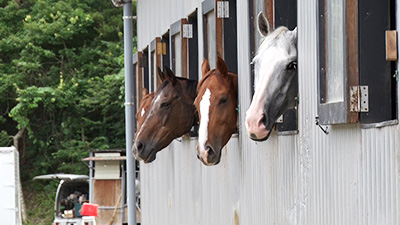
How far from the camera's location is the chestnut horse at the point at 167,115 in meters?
11.7

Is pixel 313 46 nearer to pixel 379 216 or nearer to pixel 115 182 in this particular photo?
pixel 379 216

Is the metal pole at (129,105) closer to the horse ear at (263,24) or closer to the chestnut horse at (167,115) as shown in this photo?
the chestnut horse at (167,115)

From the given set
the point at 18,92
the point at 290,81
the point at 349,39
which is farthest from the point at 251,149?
the point at 18,92

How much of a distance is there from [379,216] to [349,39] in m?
0.95

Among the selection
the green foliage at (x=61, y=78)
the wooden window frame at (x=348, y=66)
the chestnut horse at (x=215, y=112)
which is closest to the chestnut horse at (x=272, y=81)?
the wooden window frame at (x=348, y=66)

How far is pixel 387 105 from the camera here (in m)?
5.89

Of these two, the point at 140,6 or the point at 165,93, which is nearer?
the point at 165,93

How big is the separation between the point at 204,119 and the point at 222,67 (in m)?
0.53

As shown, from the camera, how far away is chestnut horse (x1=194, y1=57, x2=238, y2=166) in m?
8.95

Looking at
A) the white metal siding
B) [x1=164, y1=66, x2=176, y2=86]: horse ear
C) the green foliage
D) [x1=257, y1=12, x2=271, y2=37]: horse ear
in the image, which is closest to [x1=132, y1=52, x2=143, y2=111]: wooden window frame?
[x1=164, y1=66, x2=176, y2=86]: horse ear

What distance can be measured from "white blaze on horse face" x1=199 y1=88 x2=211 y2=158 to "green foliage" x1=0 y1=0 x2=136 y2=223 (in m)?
28.4

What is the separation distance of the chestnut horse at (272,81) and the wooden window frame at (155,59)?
7634mm

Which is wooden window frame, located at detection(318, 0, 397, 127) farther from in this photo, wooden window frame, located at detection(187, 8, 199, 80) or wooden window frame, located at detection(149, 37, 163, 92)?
wooden window frame, located at detection(149, 37, 163, 92)

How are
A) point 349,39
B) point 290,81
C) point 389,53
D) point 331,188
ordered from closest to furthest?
point 389,53
point 349,39
point 331,188
point 290,81
